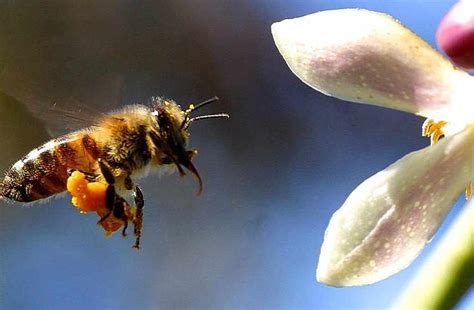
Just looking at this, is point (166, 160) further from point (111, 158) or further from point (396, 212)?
point (396, 212)

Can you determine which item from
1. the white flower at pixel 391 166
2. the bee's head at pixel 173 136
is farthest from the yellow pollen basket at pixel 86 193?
the white flower at pixel 391 166

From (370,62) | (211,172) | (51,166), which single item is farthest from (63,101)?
(211,172)

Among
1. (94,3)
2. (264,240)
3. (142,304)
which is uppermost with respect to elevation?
(94,3)

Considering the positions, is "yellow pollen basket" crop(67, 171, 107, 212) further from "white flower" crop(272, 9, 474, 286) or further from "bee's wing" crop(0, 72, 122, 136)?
"white flower" crop(272, 9, 474, 286)

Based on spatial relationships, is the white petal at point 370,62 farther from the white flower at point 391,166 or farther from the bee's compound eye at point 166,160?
the bee's compound eye at point 166,160

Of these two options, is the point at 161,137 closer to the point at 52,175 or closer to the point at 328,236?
the point at 52,175

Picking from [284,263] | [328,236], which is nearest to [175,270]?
[284,263]
